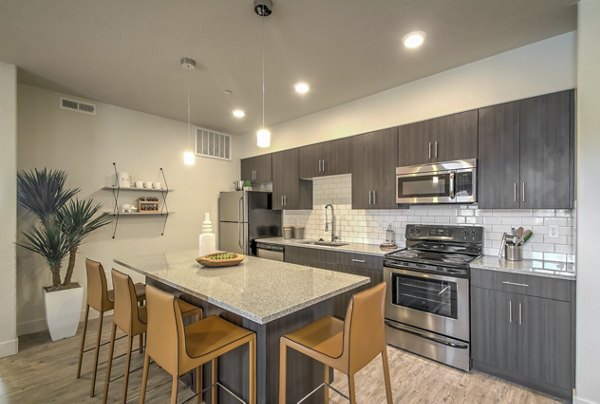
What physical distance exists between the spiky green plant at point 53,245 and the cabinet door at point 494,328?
4168mm

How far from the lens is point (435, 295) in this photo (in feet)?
8.49

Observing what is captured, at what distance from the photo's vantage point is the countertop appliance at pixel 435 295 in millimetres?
2444

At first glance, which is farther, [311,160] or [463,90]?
[311,160]

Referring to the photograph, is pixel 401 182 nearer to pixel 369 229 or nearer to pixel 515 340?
pixel 369 229

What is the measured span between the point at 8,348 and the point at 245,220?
288cm

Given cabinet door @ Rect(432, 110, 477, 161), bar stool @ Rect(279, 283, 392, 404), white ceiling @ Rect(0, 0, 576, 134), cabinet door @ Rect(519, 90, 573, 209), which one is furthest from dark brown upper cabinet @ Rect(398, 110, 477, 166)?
bar stool @ Rect(279, 283, 392, 404)

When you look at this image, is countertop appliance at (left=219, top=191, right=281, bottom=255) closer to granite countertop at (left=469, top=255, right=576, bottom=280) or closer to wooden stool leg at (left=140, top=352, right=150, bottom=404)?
wooden stool leg at (left=140, top=352, right=150, bottom=404)

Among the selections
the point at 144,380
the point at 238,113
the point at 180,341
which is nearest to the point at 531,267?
the point at 180,341

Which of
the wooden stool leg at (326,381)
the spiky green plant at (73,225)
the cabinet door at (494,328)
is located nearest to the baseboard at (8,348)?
the spiky green plant at (73,225)

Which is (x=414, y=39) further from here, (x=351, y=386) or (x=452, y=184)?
(x=351, y=386)

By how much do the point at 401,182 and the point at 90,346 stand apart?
3.74m

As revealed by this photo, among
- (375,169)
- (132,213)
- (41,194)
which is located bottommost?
(132,213)

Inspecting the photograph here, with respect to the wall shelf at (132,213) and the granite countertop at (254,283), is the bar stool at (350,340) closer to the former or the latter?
the granite countertop at (254,283)

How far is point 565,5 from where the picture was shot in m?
1.99
